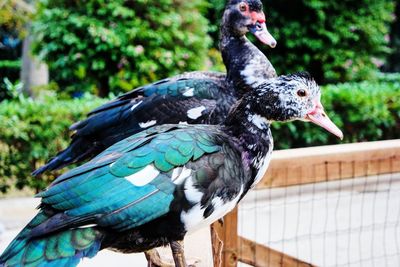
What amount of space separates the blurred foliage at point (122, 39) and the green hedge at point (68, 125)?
2.02 ft

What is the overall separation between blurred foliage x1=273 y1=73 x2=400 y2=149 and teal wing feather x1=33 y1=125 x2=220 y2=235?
4.21 metres

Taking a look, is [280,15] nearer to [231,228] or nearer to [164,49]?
[164,49]

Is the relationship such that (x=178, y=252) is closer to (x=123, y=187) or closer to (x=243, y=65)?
(x=123, y=187)

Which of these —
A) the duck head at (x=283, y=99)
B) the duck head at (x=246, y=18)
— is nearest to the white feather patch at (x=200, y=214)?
the duck head at (x=283, y=99)

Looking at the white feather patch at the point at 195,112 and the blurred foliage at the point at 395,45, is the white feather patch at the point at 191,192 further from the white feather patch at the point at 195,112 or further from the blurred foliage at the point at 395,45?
the blurred foliage at the point at 395,45

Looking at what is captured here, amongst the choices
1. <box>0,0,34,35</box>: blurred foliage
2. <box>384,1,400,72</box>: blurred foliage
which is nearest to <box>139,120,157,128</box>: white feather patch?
<box>0,0,34,35</box>: blurred foliage

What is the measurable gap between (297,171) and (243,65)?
0.86 m

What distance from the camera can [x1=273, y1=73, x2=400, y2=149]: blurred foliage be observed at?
6076 mm

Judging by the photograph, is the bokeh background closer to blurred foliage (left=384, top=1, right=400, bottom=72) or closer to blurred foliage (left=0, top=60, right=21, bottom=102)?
blurred foliage (left=0, top=60, right=21, bottom=102)

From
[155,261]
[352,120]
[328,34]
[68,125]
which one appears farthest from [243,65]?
[328,34]

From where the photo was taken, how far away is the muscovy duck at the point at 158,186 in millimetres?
1624

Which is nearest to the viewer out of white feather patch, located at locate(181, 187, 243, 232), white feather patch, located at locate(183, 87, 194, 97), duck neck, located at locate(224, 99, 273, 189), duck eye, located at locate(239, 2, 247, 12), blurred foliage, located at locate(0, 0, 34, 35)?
white feather patch, located at locate(181, 187, 243, 232)

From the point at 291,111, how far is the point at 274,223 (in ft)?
10.8

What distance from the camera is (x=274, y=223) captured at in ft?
16.7
